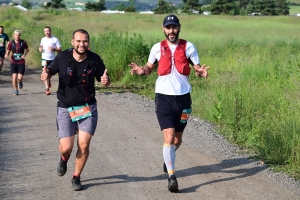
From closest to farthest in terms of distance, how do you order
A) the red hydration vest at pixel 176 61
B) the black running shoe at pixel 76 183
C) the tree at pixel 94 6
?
the black running shoe at pixel 76 183
the red hydration vest at pixel 176 61
the tree at pixel 94 6

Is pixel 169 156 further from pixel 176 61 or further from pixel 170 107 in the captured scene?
pixel 176 61

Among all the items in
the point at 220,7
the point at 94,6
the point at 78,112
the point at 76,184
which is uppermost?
the point at 78,112

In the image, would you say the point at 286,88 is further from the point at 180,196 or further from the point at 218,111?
the point at 180,196

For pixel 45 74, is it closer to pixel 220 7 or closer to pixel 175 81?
pixel 175 81

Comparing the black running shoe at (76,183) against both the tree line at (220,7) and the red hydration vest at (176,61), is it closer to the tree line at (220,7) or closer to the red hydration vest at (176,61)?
the red hydration vest at (176,61)

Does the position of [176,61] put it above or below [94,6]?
above

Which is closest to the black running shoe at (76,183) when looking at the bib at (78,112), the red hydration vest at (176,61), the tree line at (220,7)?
the bib at (78,112)

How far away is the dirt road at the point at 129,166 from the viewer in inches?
262

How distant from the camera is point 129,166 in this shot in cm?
778

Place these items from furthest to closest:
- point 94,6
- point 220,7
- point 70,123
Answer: point 94,6, point 220,7, point 70,123

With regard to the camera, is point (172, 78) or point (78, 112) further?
point (172, 78)

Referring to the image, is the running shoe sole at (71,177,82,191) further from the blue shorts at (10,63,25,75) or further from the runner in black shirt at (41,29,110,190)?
the blue shorts at (10,63,25,75)

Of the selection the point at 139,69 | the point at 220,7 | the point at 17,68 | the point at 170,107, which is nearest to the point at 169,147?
the point at 170,107

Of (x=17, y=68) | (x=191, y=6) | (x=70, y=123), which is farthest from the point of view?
(x=191, y=6)
